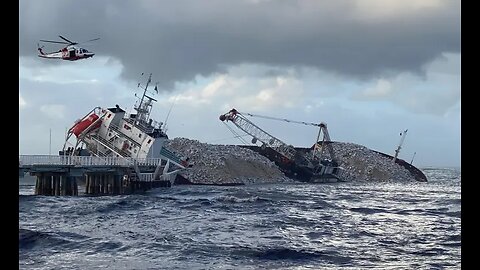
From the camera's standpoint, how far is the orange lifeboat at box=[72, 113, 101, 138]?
61.6m

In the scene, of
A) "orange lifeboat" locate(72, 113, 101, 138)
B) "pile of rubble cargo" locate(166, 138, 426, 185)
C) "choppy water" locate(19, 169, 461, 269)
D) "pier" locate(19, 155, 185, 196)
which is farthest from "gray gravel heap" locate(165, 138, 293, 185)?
"choppy water" locate(19, 169, 461, 269)

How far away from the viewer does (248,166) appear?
101 m

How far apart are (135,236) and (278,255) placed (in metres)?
7.49

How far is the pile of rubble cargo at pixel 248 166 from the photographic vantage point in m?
91.5

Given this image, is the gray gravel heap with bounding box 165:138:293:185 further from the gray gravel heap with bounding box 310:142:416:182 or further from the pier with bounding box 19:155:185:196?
the pier with bounding box 19:155:185:196

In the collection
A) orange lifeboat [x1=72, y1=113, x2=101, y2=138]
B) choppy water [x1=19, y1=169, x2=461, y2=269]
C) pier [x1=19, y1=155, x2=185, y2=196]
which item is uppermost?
orange lifeboat [x1=72, y1=113, x2=101, y2=138]

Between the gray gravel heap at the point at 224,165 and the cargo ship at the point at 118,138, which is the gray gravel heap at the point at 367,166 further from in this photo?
the cargo ship at the point at 118,138

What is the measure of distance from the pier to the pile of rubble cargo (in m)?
26.5

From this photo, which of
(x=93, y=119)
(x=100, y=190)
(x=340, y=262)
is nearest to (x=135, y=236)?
(x=340, y=262)

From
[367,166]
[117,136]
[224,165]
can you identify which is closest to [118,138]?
[117,136]

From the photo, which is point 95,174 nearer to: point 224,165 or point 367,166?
point 224,165

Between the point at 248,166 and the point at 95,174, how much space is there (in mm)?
51842

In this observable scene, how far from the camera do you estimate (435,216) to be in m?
35.1
